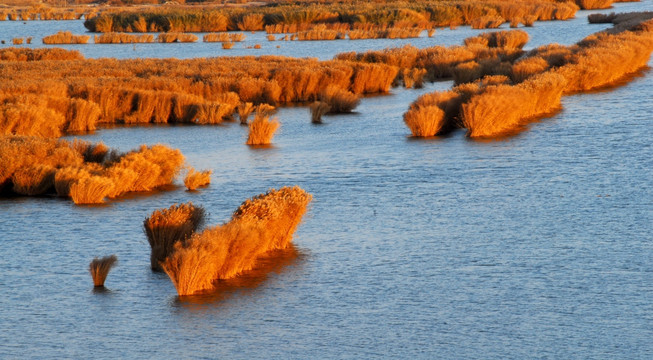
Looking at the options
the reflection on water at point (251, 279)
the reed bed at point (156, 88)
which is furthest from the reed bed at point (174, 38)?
the reflection on water at point (251, 279)

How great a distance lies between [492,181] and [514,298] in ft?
23.4

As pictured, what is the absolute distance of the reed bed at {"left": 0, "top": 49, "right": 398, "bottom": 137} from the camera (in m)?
25.7

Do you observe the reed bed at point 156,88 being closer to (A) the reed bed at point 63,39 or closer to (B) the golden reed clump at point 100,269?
(B) the golden reed clump at point 100,269

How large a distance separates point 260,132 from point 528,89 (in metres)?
8.16

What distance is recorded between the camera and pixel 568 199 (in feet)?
55.4

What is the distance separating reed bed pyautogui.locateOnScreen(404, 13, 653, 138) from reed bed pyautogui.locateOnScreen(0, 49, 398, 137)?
5472mm

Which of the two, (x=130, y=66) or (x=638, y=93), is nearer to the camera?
(x=638, y=93)

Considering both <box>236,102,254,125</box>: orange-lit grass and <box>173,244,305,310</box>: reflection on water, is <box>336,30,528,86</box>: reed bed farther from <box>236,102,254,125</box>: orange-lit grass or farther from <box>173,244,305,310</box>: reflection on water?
<box>173,244,305,310</box>: reflection on water

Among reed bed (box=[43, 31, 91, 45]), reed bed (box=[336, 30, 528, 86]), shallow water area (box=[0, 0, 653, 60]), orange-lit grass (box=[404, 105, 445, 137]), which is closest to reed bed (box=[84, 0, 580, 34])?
shallow water area (box=[0, 0, 653, 60])

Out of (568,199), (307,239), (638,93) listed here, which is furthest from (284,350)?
(638,93)

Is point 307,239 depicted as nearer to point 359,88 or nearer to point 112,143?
point 112,143

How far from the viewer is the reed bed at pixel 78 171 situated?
17.3 meters

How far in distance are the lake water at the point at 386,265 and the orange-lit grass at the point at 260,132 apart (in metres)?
0.87

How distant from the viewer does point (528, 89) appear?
2678 centimetres
